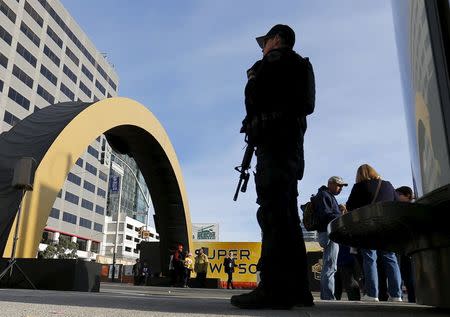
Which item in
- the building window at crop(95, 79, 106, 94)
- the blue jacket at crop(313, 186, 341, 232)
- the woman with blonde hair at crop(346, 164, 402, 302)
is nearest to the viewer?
the woman with blonde hair at crop(346, 164, 402, 302)

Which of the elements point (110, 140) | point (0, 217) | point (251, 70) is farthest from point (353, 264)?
point (110, 140)

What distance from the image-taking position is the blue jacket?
538cm

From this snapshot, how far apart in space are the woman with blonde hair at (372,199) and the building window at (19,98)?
49.2m

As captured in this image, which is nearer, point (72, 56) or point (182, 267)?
point (182, 267)

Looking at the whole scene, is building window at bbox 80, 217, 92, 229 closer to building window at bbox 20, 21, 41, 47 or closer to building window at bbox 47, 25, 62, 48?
building window at bbox 47, 25, 62, 48

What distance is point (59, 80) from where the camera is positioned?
5869 centimetres

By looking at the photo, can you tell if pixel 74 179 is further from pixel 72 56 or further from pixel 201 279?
pixel 201 279

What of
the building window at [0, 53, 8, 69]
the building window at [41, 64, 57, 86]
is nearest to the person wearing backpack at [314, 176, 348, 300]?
the building window at [0, 53, 8, 69]

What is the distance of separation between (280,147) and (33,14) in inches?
2255

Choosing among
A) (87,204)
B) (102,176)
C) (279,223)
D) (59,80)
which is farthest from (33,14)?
(279,223)

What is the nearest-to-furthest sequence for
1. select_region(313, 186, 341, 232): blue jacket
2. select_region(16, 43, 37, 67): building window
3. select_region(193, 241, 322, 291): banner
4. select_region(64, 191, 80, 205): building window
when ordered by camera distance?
select_region(313, 186, 341, 232): blue jacket < select_region(193, 241, 322, 291): banner < select_region(16, 43, 37, 67): building window < select_region(64, 191, 80, 205): building window

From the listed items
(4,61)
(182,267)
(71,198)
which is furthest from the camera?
(71,198)

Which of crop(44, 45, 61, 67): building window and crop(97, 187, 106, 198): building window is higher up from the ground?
crop(44, 45, 61, 67): building window

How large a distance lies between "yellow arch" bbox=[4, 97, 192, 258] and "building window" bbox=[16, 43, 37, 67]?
128 ft
